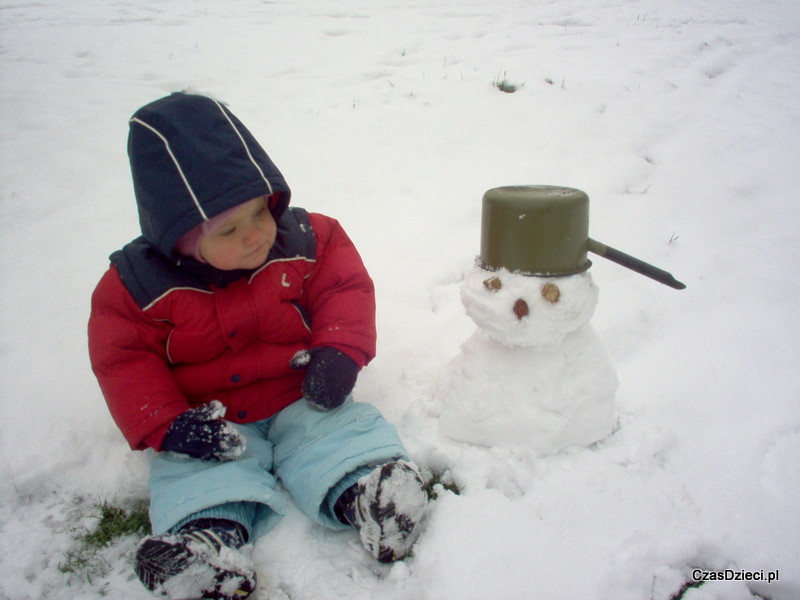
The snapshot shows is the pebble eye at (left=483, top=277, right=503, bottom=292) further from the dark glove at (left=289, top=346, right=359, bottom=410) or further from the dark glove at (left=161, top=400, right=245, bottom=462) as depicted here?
the dark glove at (left=161, top=400, right=245, bottom=462)

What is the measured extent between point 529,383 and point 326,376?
62cm

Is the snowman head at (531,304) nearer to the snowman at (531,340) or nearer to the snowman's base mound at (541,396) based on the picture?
the snowman at (531,340)

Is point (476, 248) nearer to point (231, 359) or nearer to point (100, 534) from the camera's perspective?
point (231, 359)

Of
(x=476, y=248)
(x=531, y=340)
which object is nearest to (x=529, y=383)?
(x=531, y=340)

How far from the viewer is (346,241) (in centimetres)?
193

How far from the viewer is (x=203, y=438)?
150 cm

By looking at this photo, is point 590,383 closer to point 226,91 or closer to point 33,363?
point 33,363

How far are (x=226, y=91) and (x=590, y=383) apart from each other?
13.3ft

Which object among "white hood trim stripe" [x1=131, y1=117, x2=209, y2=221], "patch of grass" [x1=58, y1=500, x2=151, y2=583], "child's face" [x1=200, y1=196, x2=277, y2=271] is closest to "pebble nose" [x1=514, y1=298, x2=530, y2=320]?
"child's face" [x1=200, y1=196, x2=277, y2=271]

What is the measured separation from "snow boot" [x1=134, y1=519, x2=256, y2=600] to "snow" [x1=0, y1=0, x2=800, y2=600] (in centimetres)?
12

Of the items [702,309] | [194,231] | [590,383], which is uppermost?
[194,231]

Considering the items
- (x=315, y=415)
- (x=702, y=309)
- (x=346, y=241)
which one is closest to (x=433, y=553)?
(x=315, y=415)

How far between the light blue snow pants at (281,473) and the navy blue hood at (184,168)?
0.64 metres

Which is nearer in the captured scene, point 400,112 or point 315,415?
point 315,415
